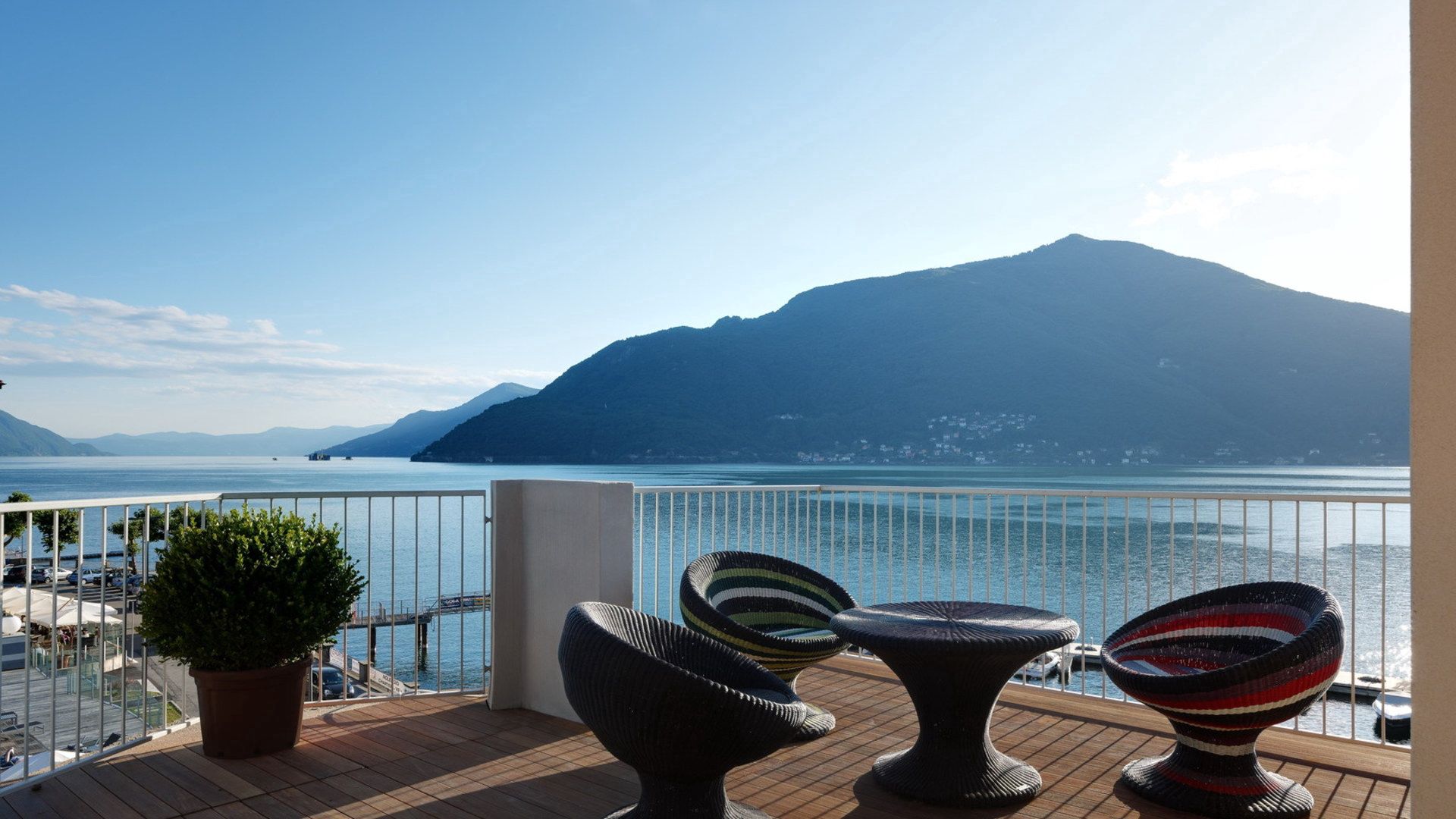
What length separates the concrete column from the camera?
120 cm

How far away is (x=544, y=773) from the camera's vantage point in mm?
3203

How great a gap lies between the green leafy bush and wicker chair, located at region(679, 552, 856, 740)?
1.51 metres

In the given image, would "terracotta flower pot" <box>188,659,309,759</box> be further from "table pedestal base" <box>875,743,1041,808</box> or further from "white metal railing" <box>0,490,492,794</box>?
"table pedestal base" <box>875,743,1041,808</box>

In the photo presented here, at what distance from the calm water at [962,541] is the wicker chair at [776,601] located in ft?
0.52

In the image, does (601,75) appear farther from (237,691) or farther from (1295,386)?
(1295,386)

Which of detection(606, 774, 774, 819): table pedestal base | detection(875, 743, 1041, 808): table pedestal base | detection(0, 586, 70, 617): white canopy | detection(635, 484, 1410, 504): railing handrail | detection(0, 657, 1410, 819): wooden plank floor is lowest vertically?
detection(0, 586, 70, 617): white canopy

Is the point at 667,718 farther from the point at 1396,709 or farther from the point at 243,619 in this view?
the point at 1396,709

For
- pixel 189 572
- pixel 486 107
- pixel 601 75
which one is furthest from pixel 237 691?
pixel 486 107

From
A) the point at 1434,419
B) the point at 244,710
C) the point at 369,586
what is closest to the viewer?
the point at 1434,419

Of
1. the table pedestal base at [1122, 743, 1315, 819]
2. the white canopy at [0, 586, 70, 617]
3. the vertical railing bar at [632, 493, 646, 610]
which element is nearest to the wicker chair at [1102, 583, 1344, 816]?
the table pedestal base at [1122, 743, 1315, 819]

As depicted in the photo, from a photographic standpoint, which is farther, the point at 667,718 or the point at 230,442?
the point at 230,442

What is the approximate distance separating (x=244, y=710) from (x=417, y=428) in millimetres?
124987

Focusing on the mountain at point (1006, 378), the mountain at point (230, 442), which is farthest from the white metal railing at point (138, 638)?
the mountain at point (230, 442)

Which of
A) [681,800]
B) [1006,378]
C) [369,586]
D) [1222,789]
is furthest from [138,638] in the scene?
[1006,378]
